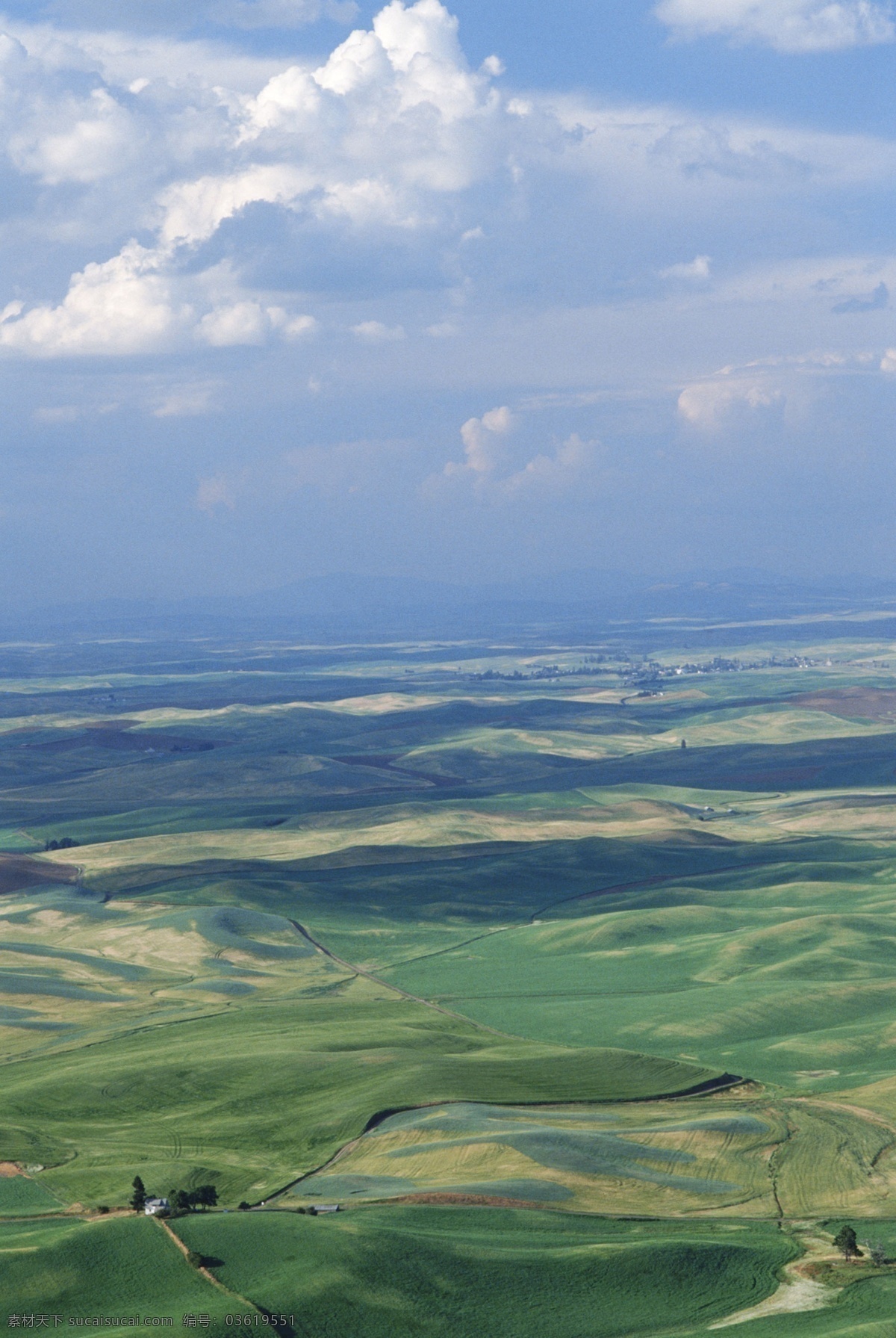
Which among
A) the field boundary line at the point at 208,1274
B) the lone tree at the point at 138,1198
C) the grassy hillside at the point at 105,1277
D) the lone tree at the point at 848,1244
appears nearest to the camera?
the grassy hillside at the point at 105,1277

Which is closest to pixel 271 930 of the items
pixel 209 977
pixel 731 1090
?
pixel 209 977

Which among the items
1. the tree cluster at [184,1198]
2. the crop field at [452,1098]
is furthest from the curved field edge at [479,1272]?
the tree cluster at [184,1198]

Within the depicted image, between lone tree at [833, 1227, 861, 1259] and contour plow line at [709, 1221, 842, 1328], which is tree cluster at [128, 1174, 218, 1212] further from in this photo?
lone tree at [833, 1227, 861, 1259]

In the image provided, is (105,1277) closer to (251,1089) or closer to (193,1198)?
(193,1198)

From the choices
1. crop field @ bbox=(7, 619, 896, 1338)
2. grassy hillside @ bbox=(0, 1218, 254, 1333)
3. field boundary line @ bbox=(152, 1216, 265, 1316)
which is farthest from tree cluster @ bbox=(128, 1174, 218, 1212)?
grassy hillside @ bbox=(0, 1218, 254, 1333)

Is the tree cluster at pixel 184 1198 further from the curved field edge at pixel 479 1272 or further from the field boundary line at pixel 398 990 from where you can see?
the field boundary line at pixel 398 990

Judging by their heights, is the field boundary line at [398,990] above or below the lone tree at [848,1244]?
below
